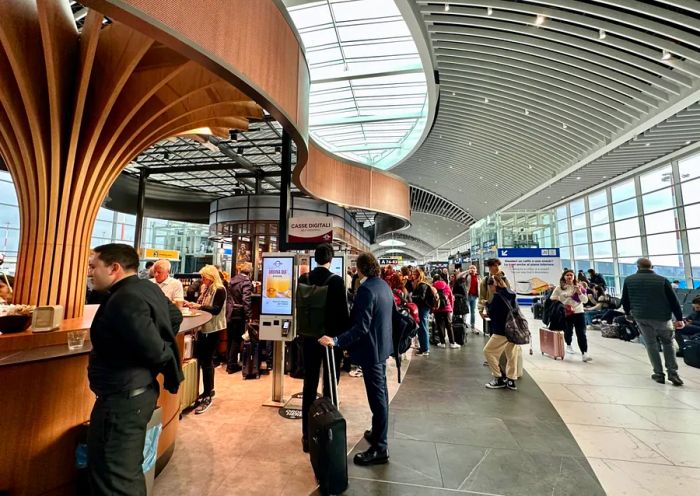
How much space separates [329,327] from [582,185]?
49.9ft

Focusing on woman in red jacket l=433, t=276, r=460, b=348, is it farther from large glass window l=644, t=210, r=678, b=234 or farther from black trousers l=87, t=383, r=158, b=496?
large glass window l=644, t=210, r=678, b=234

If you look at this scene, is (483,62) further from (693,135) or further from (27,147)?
(27,147)

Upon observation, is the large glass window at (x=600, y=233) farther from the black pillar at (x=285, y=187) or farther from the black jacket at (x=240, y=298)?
the black jacket at (x=240, y=298)

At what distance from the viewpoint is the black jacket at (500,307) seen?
4242 millimetres

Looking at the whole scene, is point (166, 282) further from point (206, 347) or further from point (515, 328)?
point (515, 328)

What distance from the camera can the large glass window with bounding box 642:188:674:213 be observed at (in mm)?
10992

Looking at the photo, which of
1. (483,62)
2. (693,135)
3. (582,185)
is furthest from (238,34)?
(582,185)

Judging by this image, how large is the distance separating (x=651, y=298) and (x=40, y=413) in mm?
6540

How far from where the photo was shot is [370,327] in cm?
257

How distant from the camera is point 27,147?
2.72 metres

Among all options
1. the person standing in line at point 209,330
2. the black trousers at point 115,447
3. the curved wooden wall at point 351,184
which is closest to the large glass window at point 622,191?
the curved wooden wall at point 351,184

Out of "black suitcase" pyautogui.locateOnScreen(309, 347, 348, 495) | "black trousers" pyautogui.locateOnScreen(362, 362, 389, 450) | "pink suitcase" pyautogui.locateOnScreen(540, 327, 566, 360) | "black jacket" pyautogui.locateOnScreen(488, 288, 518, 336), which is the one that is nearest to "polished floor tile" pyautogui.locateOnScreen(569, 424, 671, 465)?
"black jacket" pyautogui.locateOnScreen(488, 288, 518, 336)

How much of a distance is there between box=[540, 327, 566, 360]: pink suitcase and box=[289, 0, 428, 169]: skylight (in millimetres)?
6417

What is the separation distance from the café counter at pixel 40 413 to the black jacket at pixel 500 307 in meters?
4.25
